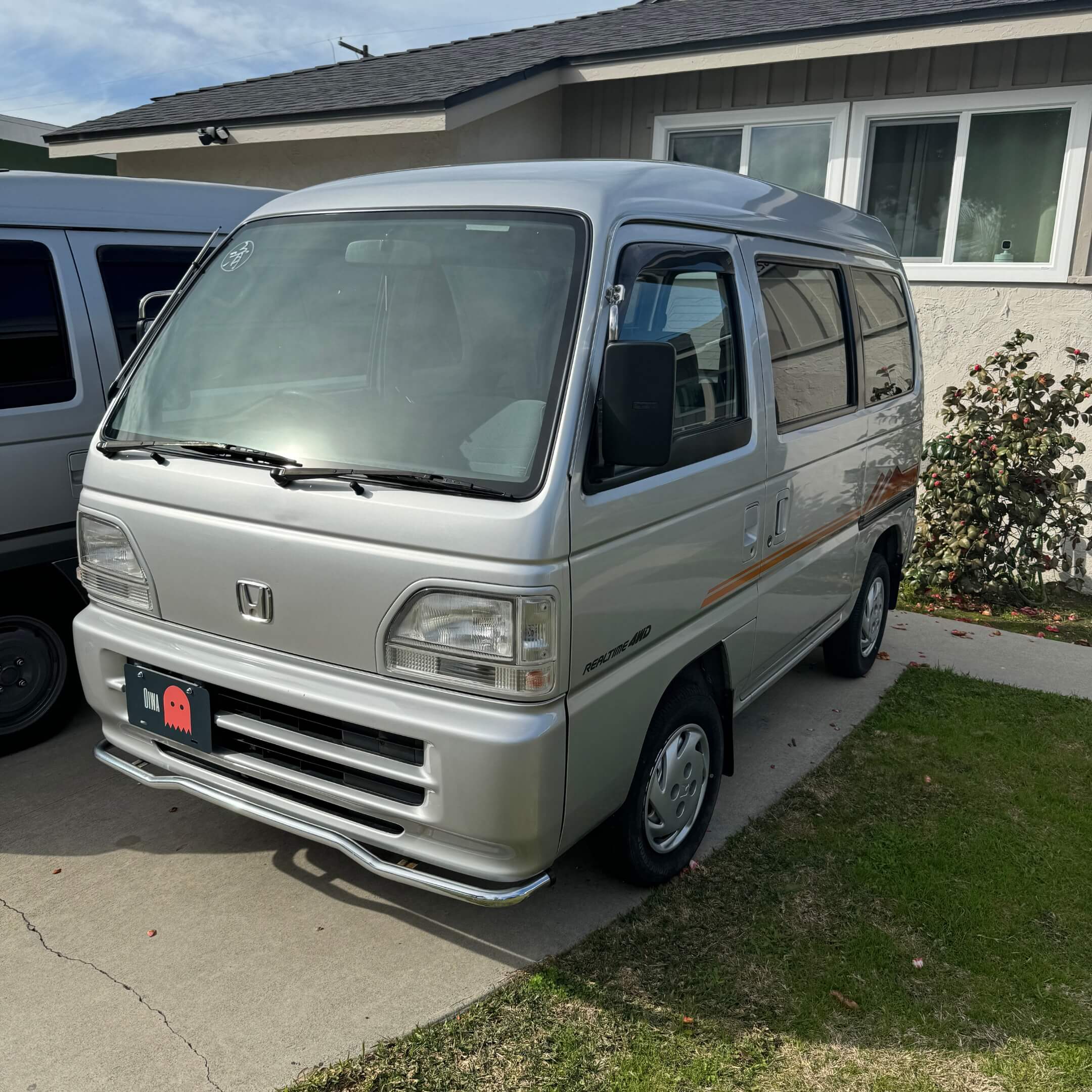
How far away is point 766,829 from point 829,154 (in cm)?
677

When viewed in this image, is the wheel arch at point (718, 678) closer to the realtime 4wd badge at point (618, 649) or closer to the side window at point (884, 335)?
the realtime 4wd badge at point (618, 649)

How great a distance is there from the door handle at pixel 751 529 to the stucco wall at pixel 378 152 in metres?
6.29

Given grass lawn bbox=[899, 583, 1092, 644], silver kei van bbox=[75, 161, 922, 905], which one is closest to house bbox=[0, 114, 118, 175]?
grass lawn bbox=[899, 583, 1092, 644]

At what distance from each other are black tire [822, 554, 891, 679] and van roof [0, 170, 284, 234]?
389 centimetres

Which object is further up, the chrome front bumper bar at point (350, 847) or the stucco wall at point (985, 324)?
the stucco wall at point (985, 324)

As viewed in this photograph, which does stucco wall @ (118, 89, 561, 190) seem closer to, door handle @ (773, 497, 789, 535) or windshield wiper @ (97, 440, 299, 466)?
door handle @ (773, 497, 789, 535)

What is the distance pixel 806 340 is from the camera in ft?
13.6

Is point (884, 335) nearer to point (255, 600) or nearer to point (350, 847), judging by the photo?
point (255, 600)

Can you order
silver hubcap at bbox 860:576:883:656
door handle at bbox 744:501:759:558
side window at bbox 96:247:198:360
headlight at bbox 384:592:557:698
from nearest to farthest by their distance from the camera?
headlight at bbox 384:592:557:698, door handle at bbox 744:501:759:558, side window at bbox 96:247:198:360, silver hubcap at bbox 860:576:883:656

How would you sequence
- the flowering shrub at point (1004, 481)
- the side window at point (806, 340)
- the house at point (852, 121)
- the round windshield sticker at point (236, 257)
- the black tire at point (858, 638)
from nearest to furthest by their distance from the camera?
the round windshield sticker at point (236, 257), the side window at point (806, 340), the black tire at point (858, 638), the flowering shrub at point (1004, 481), the house at point (852, 121)

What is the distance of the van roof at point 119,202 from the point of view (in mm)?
4281

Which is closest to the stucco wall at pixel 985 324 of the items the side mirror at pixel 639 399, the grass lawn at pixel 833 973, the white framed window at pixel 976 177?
the white framed window at pixel 976 177

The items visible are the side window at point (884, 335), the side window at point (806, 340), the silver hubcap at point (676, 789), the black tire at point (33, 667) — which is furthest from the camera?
the side window at point (884, 335)

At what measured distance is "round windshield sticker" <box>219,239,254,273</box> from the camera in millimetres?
3482
